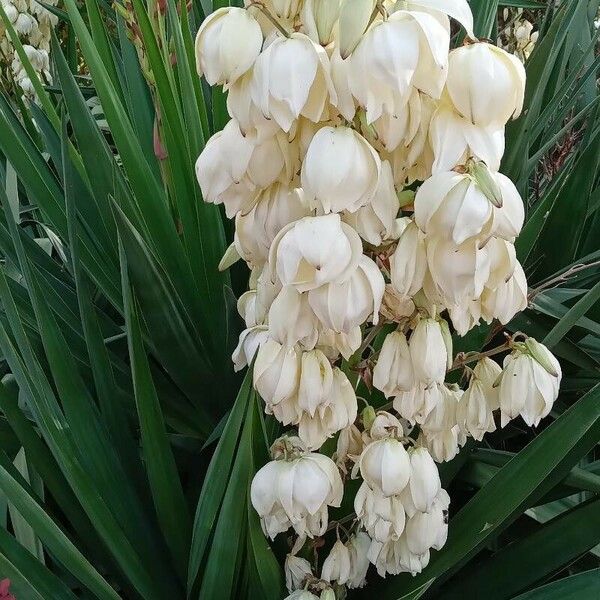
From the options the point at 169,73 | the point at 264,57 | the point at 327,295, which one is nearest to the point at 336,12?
the point at 264,57

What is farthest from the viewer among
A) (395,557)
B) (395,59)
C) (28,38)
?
(28,38)

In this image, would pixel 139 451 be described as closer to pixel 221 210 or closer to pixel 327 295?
pixel 221 210

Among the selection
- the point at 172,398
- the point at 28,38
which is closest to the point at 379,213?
the point at 172,398

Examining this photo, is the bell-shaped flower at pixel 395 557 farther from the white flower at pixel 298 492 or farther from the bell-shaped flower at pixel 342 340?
the bell-shaped flower at pixel 342 340

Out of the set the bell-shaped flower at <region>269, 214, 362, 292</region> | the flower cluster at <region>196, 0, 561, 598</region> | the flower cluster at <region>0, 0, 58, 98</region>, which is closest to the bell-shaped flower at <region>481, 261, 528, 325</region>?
the flower cluster at <region>196, 0, 561, 598</region>

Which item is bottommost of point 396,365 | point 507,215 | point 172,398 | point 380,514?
point 172,398

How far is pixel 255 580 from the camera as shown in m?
0.71

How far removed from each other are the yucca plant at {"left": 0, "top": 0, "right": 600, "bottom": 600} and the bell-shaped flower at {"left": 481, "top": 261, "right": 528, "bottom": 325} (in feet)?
0.35

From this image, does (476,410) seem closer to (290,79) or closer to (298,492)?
(298,492)

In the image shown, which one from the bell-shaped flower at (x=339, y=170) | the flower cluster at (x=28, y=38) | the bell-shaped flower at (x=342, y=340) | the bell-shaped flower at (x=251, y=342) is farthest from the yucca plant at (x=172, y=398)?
the flower cluster at (x=28, y=38)

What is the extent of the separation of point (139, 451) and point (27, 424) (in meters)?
0.14

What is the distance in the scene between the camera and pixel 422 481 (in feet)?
1.86

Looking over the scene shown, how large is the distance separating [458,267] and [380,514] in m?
0.22

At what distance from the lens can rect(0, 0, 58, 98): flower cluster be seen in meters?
1.98
